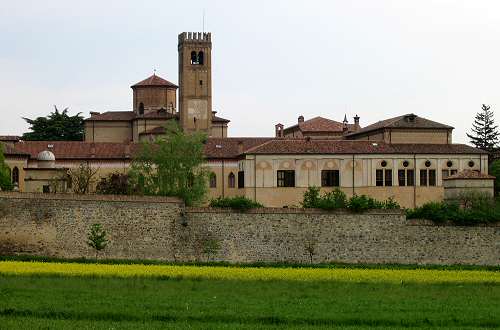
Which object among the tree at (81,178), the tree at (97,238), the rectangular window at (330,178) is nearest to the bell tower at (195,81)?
the tree at (81,178)

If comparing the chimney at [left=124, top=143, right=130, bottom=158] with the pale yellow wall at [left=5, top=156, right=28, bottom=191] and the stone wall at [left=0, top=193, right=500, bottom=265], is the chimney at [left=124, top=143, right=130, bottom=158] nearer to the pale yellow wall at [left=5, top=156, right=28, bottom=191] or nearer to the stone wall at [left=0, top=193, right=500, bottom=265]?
the pale yellow wall at [left=5, top=156, right=28, bottom=191]

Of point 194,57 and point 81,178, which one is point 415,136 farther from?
point 81,178

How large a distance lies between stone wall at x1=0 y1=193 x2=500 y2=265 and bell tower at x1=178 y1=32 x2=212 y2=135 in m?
38.2

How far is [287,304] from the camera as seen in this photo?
28.0m

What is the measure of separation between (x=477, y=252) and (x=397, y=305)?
24.3m

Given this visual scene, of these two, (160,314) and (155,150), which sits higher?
(155,150)

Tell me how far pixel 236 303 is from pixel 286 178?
44693 mm

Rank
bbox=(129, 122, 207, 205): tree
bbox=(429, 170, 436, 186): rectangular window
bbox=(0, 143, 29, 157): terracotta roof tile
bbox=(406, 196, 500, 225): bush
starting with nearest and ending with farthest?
bbox=(406, 196, 500, 225): bush
bbox=(129, 122, 207, 205): tree
bbox=(0, 143, 29, 157): terracotta roof tile
bbox=(429, 170, 436, 186): rectangular window

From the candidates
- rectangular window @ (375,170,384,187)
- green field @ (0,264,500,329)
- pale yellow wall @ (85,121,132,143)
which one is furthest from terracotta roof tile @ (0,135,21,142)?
green field @ (0,264,500,329)

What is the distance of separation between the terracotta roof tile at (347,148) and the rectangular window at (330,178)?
52.5 inches

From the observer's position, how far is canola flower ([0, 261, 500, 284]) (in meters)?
37.2

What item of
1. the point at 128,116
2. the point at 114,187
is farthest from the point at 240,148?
the point at 114,187

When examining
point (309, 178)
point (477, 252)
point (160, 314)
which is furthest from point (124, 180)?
point (160, 314)

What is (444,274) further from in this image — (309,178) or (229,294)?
(309,178)
